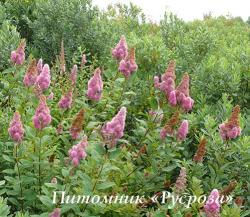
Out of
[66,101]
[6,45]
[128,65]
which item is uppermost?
[6,45]

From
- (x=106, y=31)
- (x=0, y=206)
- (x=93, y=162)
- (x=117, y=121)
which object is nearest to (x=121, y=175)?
(x=93, y=162)

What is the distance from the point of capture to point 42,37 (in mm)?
7047

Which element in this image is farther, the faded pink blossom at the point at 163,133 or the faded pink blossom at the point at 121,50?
the faded pink blossom at the point at 121,50

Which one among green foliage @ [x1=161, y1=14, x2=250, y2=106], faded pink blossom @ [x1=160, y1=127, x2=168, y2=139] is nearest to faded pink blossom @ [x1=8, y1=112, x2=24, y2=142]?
faded pink blossom @ [x1=160, y1=127, x2=168, y2=139]

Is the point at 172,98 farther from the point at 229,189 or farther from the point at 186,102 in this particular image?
the point at 229,189

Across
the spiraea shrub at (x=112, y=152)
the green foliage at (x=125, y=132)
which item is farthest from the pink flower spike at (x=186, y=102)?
the green foliage at (x=125, y=132)

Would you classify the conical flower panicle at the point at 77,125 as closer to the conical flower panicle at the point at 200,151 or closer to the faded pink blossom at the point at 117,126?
the faded pink blossom at the point at 117,126

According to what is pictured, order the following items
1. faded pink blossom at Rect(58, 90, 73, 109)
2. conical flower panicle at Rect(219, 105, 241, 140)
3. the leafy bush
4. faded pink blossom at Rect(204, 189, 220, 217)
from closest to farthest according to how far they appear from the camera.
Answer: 1. faded pink blossom at Rect(204, 189, 220, 217)
2. conical flower panicle at Rect(219, 105, 241, 140)
3. faded pink blossom at Rect(58, 90, 73, 109)
4. the leafy bush

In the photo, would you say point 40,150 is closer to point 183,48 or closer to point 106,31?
point 183,48

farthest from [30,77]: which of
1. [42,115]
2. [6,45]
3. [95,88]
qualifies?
[6,45]

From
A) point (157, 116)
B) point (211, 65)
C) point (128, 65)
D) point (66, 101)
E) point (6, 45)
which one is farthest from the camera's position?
point (6, 45)

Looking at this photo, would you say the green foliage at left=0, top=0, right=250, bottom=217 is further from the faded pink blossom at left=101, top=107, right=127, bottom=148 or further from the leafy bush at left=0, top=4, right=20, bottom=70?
the faded pink blossom at left=101, top=107, right=127, bottom=148

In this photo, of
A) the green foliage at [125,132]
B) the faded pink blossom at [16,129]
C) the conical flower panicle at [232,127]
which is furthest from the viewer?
Answer: the conical flower panicle at [232,127]

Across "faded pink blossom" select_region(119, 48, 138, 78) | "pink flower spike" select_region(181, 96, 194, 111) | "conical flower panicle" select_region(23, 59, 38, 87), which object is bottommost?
"pink flower spike" select_region(181, 96, 194, 111)
